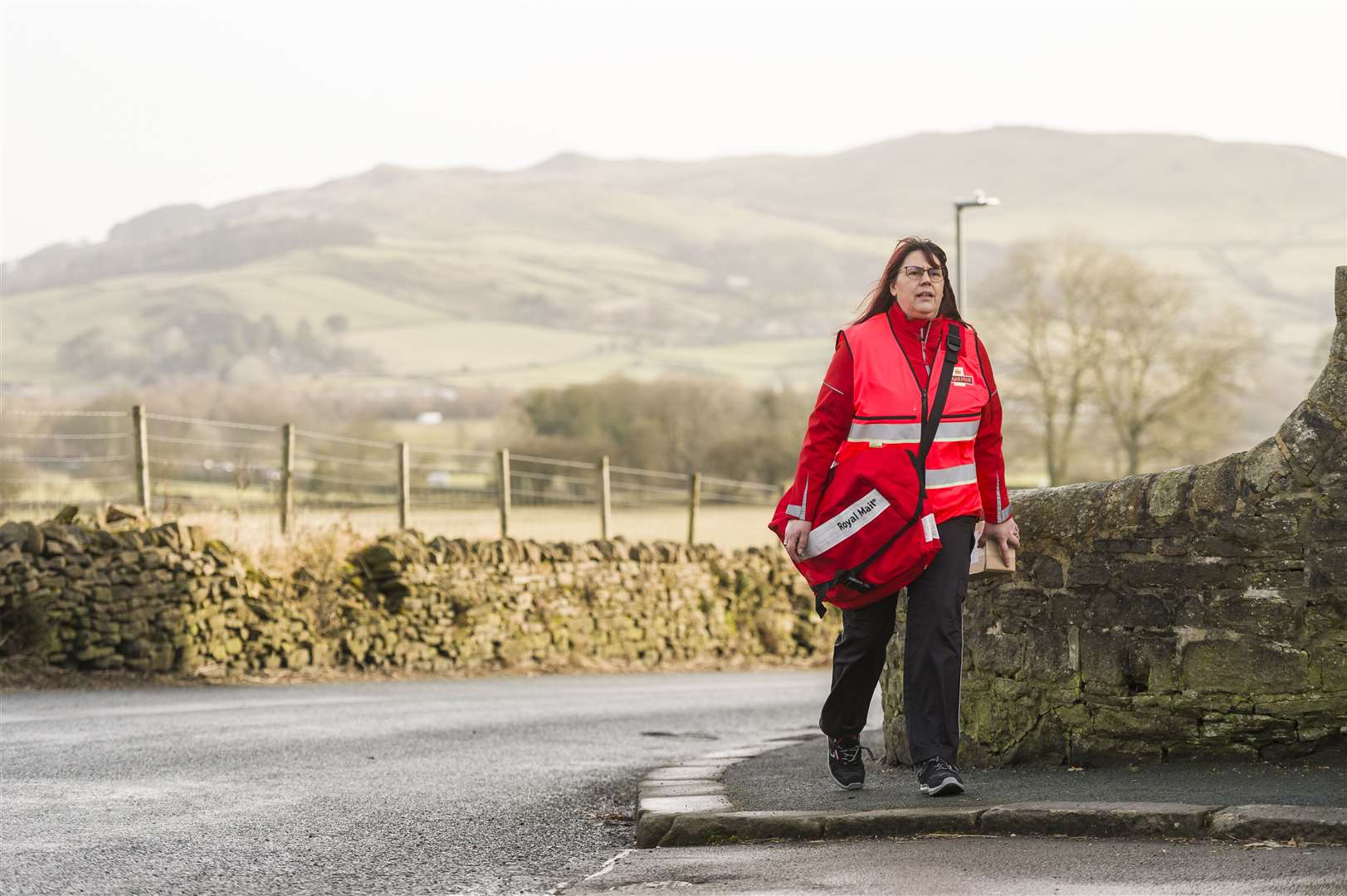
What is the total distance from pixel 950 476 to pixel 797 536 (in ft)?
2.08

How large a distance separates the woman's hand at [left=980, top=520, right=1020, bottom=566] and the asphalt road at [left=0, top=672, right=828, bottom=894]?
1.90 m

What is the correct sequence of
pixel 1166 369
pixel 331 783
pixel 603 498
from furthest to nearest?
1. pixel 1166 369
2. pixel 603 498
3. pixel 331 783

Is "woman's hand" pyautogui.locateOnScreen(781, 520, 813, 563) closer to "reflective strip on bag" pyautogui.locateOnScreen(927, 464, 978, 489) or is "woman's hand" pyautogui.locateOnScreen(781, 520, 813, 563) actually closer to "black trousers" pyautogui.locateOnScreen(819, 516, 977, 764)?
"black trousers" pyautogui.locateOnScreen(819, 516, 977, 764)

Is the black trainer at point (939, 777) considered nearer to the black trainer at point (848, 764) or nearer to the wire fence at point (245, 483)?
the black trainer at point (848, 764)

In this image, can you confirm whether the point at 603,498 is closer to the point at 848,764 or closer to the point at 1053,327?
the point at 848,764

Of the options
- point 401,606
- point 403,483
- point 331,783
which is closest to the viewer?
point 331,783

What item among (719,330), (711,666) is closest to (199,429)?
(711,666)

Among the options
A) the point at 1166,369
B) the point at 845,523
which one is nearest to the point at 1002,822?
the point at 845,523

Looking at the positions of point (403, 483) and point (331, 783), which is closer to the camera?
point (331, 783)

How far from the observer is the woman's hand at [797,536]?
674cm

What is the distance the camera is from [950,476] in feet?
21.9

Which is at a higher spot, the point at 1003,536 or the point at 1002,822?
the point at 1003,536

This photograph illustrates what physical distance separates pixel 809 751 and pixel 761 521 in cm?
2343

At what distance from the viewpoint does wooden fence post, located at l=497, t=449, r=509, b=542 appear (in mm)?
21234
